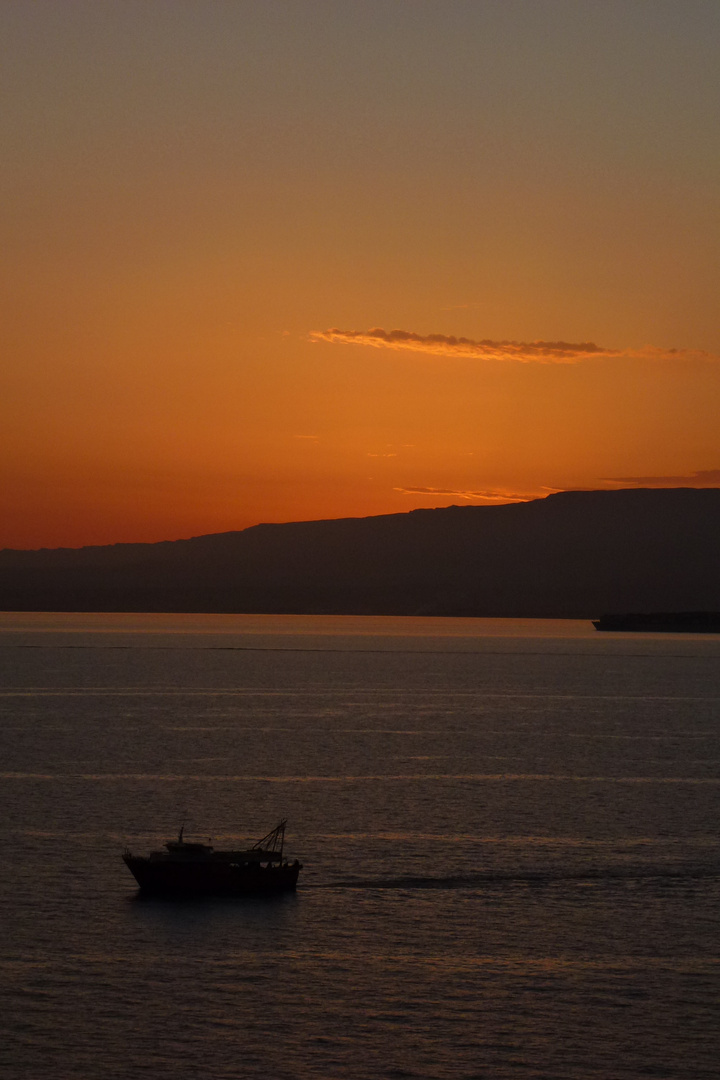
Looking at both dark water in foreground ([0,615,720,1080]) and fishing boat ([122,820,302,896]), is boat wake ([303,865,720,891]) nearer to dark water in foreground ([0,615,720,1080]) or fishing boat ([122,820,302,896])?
dark water in foreground ([0,615,720,1080])

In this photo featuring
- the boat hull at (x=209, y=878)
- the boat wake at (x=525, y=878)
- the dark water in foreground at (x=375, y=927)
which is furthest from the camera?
the boat wake at (x=525, y=878)

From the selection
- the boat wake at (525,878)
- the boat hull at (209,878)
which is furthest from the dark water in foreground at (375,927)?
the boat hull at (209,878)

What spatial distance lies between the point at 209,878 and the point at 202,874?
0.41m

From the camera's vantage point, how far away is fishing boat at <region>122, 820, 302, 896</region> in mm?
62906

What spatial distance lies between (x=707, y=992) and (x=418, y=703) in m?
140

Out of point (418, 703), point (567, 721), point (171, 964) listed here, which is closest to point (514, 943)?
point (171, 964)

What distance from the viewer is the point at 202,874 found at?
63.3 m

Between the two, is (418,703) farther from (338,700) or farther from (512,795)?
(512,795)

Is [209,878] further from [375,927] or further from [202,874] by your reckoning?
[375,927]

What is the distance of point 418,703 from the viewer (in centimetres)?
18888

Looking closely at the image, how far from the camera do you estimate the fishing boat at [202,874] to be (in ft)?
206

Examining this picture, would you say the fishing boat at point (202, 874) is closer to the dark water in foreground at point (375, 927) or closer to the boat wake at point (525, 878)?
the dark water in foreground at point (375, 927)

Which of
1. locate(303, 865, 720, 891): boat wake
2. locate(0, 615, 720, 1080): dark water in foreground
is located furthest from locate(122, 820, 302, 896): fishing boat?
locate(303, 865, 720, 891): boat wake

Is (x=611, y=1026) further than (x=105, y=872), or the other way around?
(x=105, y=872)
